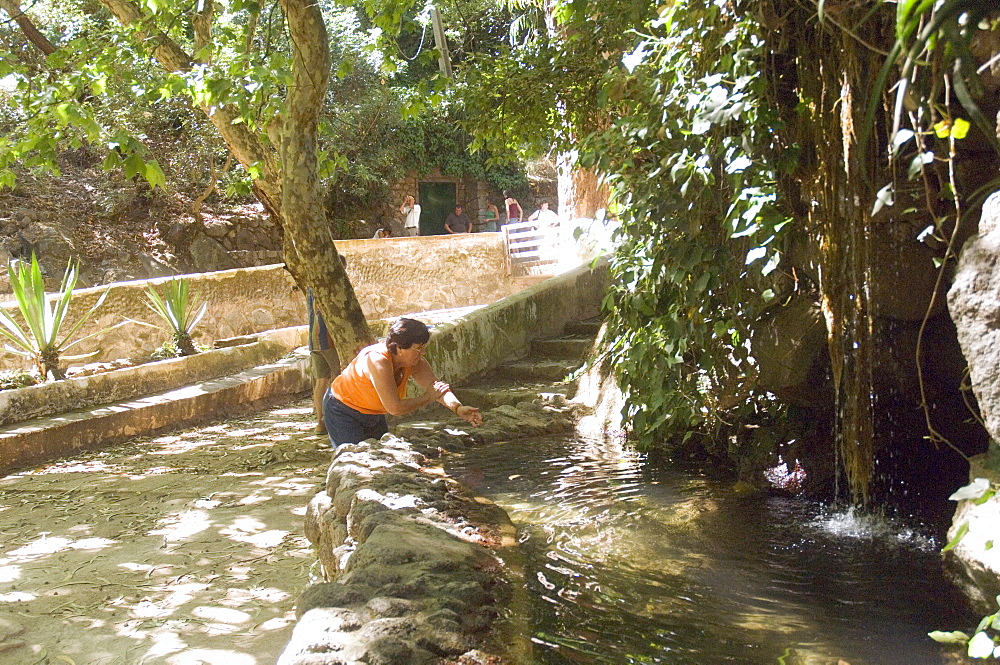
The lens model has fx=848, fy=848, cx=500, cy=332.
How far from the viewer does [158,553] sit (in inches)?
167

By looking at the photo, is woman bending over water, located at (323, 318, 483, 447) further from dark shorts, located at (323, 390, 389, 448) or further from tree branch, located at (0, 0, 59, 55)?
tree branch, located at (0, 0, 59, 55)

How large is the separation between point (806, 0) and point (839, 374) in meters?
1.62

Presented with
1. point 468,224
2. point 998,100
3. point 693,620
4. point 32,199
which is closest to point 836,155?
point 998,100

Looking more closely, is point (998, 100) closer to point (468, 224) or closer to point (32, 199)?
point (32, 199)

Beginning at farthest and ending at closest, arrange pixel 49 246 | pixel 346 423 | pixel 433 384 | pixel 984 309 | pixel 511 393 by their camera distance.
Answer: pixel 49 246 < pixel 511 393 < pixel 346 423 < pixel 433 384 < pixel 984 309

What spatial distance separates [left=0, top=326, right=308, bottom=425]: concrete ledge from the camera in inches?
273

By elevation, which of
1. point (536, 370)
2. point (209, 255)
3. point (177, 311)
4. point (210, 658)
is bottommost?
point (210, 658)

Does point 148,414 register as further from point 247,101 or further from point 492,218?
point 492,218

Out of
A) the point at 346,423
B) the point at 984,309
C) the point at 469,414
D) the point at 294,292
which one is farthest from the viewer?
the point at 294,292

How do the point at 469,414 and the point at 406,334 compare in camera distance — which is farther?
the point at 469,414

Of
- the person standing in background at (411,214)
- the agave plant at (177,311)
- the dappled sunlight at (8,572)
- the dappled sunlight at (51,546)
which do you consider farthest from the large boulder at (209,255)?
the dappled sunlight at (8,572)

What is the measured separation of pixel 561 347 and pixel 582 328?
516mm

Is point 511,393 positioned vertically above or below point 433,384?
below

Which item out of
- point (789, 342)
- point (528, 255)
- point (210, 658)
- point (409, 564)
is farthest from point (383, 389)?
point (528, 255)
